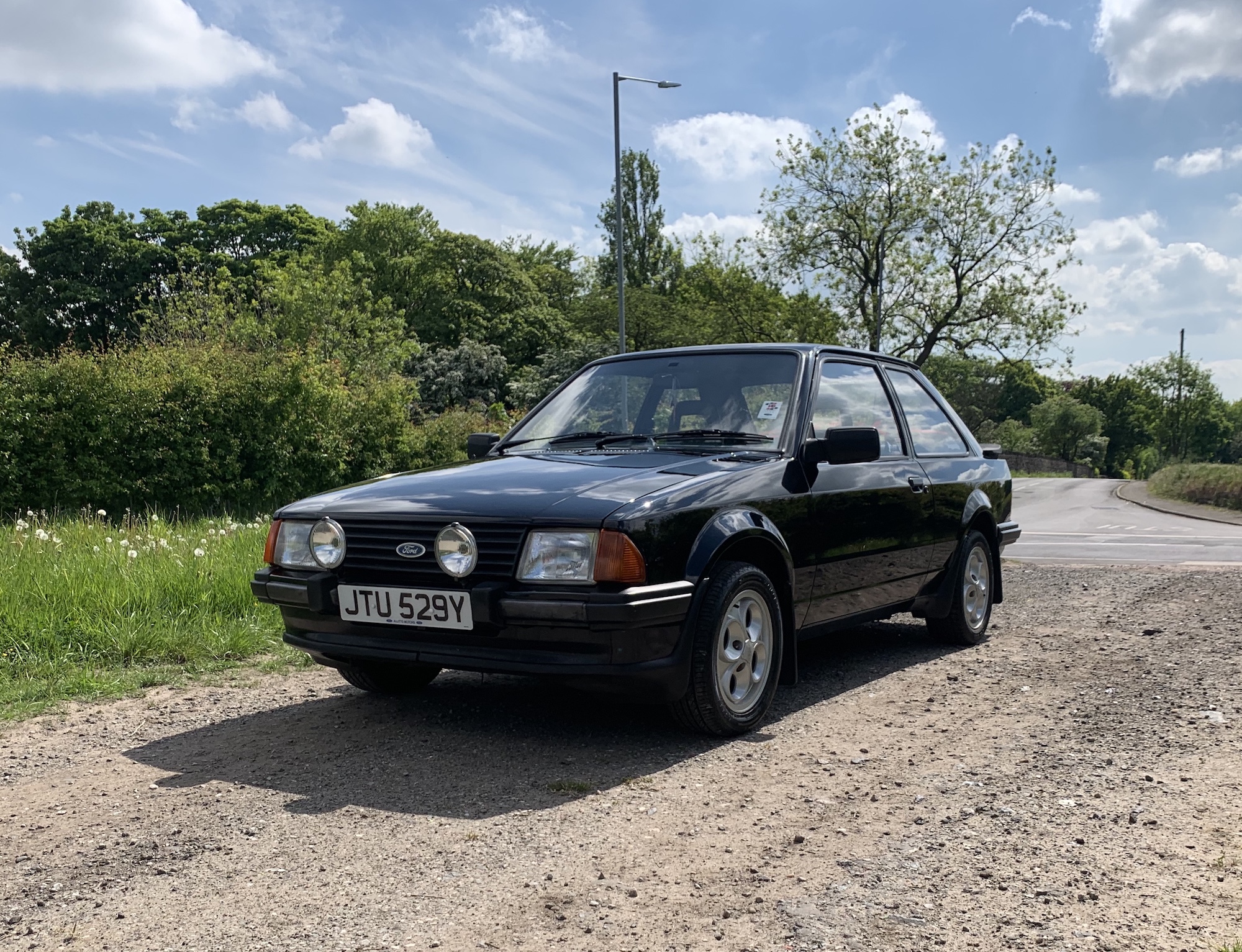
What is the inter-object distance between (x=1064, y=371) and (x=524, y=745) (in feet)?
132

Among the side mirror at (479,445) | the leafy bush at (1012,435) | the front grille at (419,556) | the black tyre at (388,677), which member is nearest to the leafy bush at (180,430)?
the side mirror at (479,445)

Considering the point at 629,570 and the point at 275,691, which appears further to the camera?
the point at 275,691

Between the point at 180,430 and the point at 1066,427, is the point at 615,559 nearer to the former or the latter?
the point at 180,430

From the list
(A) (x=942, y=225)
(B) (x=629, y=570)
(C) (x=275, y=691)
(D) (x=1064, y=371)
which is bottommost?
(C) (x=275, y=691)

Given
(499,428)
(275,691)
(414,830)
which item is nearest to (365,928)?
(414,830)

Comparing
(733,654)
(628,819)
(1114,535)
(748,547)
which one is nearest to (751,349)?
(748,547)

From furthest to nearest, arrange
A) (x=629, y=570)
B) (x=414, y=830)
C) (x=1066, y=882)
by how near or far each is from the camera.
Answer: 1. (x=629, y=570)
2. (x=414, y=830)
3. (x=1066, y=882)

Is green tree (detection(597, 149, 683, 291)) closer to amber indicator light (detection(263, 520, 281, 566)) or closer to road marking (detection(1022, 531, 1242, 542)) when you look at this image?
road marking (detection(1022, 531, 1242, 542))

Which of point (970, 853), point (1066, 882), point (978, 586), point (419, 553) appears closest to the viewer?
point (1066, 882)

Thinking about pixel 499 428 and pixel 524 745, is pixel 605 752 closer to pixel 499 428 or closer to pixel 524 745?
pixel 524 745

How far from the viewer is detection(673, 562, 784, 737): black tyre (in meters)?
4.41

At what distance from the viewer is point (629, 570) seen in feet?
13.6

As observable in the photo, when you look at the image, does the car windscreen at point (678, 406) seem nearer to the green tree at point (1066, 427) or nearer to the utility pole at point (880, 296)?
the utility pole at point (880, 296)

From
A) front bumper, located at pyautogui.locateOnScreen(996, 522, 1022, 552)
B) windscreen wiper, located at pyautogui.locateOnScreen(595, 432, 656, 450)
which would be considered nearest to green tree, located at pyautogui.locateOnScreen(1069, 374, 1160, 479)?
front bumper, located at pyautogui.locateOnScreen(996, 522, 1022, 552)
